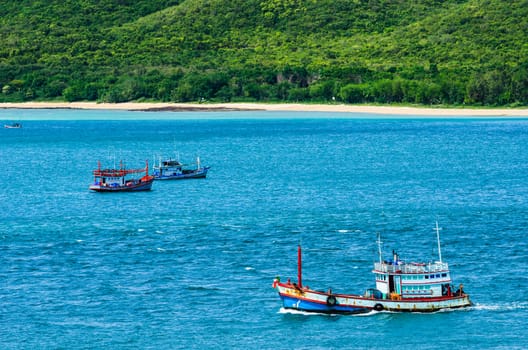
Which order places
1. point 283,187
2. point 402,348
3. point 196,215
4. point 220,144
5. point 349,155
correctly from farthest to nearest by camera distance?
1. point 220,144
2. point 349,155
3. point 283,187
4. point 196,215
5. point 402,348

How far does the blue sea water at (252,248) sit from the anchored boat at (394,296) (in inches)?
21.1

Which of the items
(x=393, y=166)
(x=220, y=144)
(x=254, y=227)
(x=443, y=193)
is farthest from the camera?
(x=220, y=144)

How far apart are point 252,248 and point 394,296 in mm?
16958

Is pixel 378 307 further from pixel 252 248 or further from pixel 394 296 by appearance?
pixel 252 248

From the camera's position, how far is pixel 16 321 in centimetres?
5409

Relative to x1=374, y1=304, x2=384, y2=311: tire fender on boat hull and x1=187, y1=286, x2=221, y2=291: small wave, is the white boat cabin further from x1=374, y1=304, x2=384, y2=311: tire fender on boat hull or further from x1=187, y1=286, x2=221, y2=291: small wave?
x1=187, y1=286, x2=221, y2=291: small wave

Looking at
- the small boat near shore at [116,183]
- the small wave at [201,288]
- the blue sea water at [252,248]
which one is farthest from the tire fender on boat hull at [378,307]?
the small boat near shore at [116,183]

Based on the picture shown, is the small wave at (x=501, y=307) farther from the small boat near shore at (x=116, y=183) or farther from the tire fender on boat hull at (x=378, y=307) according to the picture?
the small boat near shore at (x=116, y=183)

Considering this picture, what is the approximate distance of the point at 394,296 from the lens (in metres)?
53.8

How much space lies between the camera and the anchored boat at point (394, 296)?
53.6 m

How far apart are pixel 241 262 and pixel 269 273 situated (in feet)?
11.0

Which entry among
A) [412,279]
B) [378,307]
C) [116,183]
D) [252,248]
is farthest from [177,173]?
[412,279]

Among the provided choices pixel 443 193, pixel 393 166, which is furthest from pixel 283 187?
pixel 393 166

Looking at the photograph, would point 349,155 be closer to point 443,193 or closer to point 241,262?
point 443,193
